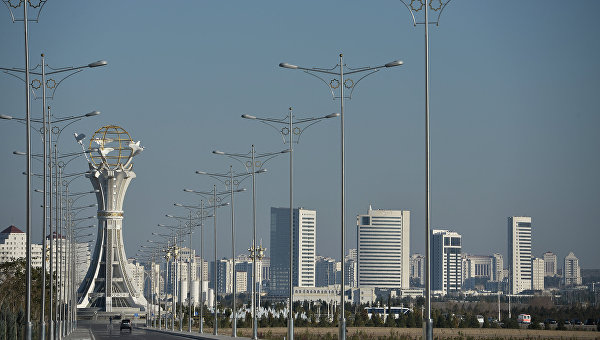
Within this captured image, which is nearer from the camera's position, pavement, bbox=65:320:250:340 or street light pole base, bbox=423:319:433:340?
street light pole base, bbox=423:319:433:340

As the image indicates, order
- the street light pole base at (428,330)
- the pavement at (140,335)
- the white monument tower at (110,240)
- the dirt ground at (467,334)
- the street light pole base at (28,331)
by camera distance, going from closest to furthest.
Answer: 1. the street light pole base at (428,330)
2. the street light pole base at (28,331)
3. the pavement at (140,335)
4. the dirt ground at (467,334)
5. the white monument tower at (110,240)

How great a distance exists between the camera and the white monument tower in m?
148

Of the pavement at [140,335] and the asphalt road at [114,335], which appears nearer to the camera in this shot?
the pavement at [140,335]

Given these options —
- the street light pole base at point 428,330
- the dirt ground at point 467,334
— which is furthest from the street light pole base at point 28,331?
the dirt ground at point 467,334

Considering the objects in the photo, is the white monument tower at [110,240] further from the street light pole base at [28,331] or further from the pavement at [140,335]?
the street light pole base at [28,331]

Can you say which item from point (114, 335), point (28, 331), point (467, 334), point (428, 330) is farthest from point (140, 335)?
point (428, 330)

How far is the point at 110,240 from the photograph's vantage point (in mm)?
151375

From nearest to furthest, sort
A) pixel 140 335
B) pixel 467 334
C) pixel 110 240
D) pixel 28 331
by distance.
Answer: pixel 28 331 < pixel 140 335 < pixel 467 334 < pixel 110 240

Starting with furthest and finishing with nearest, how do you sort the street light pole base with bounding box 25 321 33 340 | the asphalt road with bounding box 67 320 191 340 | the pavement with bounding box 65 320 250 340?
the asphalt road with bounding box 67 320 191 340
the pavement with bounding box 65 320 250 340
the street light pole base with bounding box 25 321 33 340

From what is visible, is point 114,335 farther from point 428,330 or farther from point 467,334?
point 428,330

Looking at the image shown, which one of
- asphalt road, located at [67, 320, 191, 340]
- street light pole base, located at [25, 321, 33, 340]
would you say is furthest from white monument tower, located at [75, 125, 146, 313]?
street light pole base, located at [25, 321, 33, 340]

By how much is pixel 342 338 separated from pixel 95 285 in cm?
11567

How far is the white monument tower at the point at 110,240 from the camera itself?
5812 inches

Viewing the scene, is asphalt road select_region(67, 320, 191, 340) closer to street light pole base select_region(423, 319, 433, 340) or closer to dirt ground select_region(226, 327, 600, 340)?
dirt ground select_region(226, 327, 600, 340)
